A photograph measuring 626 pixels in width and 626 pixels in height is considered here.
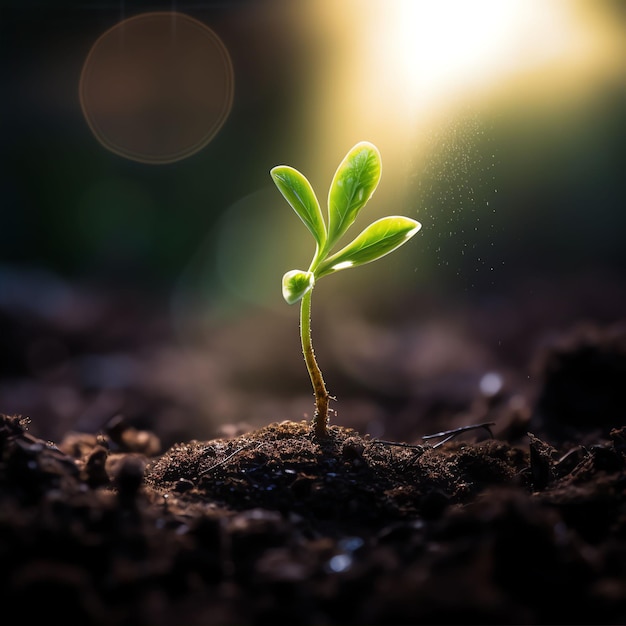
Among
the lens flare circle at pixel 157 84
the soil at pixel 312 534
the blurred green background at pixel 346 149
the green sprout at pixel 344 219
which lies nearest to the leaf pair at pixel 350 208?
the green sprout at pixel 344 219

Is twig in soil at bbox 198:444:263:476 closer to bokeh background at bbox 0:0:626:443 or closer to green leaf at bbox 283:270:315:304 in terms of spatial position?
green leaf at bbox 283:270:315:304

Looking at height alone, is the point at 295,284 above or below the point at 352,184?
below

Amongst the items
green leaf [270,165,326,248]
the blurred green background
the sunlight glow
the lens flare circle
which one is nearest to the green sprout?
green leaf [270,165,326,248]

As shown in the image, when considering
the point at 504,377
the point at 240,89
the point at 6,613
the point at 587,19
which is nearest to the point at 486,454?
the point at 6,613

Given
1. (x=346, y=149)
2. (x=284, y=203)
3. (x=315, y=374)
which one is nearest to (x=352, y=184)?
(x=315, y=374)

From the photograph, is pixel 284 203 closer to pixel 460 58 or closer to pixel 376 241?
pixel 460 58

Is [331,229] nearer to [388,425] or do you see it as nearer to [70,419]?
[388,425]

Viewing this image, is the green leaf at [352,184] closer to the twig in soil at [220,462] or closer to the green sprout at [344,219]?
the green sprout at [344,219]
